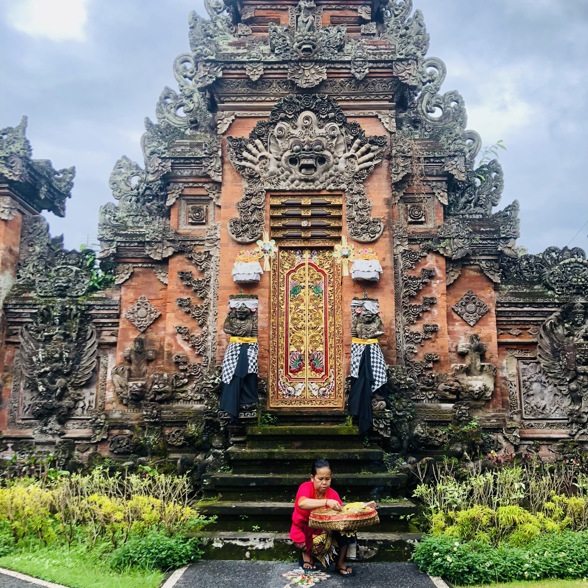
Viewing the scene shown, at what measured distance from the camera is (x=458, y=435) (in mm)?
10367

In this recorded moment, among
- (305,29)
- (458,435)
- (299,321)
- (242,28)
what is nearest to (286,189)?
(299,321)

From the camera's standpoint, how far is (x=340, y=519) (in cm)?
628

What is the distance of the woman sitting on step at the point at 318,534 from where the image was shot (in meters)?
6.53

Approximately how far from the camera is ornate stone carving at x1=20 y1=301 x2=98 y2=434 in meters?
11.5

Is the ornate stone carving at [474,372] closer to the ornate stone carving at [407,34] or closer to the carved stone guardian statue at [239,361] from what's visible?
the carved stone guardian statue at [239,361]

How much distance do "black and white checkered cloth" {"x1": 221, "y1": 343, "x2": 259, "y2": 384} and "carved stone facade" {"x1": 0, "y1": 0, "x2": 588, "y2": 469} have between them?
47cm

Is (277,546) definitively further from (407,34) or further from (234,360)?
(407,34)

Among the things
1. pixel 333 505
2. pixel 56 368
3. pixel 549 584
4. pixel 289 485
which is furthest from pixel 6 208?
pixel 549 584

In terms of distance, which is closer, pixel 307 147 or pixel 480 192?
pixel 307 147

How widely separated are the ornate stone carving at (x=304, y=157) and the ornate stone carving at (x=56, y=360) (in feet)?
11.7

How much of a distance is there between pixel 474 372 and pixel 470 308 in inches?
46.3

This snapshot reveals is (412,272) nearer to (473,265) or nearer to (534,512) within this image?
(473,265)

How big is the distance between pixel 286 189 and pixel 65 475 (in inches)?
236

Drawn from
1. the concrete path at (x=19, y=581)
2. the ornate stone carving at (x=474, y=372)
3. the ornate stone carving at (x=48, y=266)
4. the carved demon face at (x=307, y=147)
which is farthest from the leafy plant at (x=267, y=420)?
the ornate stone carving at (x=48, y=266)
